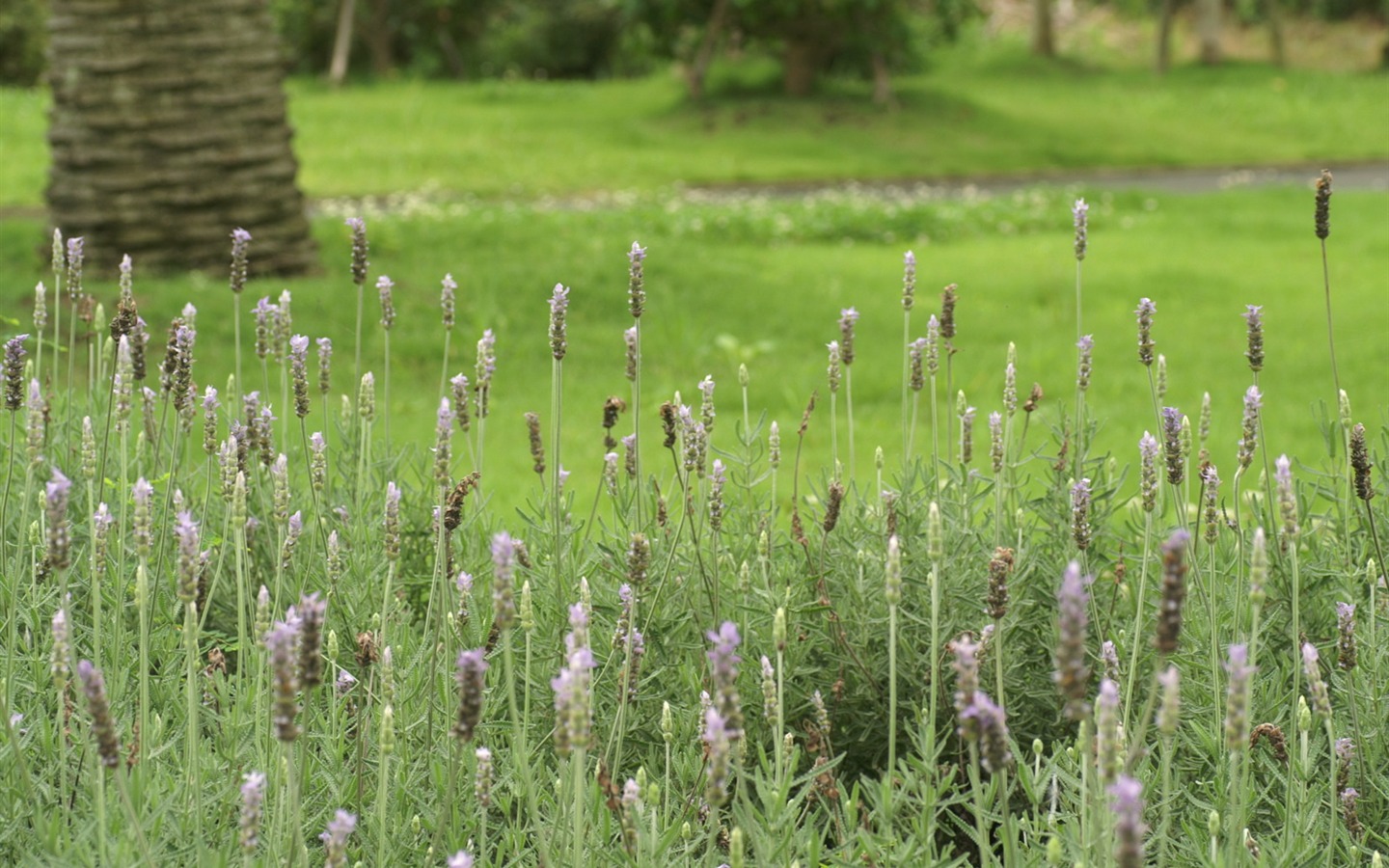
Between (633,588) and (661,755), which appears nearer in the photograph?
(633,588)

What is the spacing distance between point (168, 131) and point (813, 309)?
14.1ft

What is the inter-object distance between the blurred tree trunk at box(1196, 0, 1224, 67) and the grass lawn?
6.58 ft

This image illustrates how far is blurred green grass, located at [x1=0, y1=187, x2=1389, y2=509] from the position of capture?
8562 mm

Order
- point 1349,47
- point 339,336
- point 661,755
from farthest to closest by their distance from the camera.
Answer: point 1349,47
point 339,336
point 661,755

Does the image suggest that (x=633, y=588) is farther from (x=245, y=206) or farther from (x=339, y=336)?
(x=245, y=206)

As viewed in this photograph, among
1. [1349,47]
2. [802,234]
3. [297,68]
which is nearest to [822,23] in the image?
[802,234]

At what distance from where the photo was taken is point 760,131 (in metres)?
23.0

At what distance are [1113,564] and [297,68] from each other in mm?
33484

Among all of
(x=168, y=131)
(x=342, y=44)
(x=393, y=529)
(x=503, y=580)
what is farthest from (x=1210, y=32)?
(x=503, y=580)

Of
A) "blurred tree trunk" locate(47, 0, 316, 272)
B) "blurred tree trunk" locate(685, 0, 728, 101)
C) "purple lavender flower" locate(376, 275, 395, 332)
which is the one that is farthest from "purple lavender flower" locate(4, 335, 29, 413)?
"blurred tree trunk" locate(685, 0, 728, 101)

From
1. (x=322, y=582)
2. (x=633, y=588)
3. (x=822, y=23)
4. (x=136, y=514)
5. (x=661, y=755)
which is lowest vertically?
(x=661, y=755)

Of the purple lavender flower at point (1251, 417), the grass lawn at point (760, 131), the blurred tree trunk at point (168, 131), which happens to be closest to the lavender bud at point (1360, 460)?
the purple lavender flower at point (1251, 417)

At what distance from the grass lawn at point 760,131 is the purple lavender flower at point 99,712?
50.0 ft

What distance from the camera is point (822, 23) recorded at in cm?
2431
